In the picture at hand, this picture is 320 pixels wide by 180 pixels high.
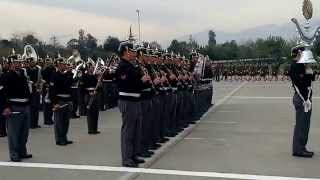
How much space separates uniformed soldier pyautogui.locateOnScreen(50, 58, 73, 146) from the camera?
1112 centimetres

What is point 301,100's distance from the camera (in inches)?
381

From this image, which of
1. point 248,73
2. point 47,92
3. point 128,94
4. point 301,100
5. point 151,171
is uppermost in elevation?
point 128,94

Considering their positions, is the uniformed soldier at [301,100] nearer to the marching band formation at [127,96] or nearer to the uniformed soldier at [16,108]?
the marching band formation at [127,96]

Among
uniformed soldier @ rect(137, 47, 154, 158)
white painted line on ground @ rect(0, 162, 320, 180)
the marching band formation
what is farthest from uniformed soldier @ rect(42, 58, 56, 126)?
white painted line on ground @ rect(0, 162, 320, 180)

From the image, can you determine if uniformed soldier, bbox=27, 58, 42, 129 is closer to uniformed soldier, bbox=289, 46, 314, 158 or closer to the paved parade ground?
the paved parade ground

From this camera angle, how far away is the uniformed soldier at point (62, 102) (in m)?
11.1

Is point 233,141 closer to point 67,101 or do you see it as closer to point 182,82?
point 182,82

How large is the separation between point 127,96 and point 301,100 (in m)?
3.05

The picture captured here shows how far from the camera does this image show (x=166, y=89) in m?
11.2

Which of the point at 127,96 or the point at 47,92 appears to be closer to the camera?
the point at 127,96

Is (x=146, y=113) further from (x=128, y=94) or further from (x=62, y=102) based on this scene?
(x=62, y=102)

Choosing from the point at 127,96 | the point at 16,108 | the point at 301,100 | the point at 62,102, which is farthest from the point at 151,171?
the point at 62,102

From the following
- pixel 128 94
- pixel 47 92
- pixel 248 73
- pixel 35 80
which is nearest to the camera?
pixel 128 94

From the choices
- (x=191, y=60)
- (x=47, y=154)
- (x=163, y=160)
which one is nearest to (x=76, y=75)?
(x=191, y=60)
